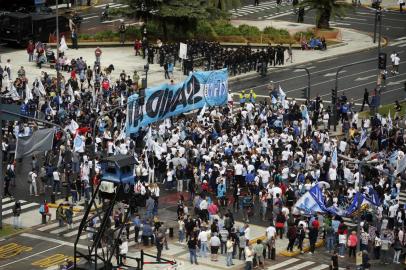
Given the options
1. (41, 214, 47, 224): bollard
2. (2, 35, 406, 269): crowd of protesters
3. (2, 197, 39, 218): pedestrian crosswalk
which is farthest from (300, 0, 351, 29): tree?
(41, 214, 47, 224): bollard

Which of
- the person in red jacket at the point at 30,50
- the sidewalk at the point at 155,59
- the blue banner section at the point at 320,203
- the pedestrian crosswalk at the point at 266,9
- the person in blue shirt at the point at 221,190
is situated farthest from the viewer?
the pedestrian crosswalk at the point at 266,9

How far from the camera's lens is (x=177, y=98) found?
213 feet

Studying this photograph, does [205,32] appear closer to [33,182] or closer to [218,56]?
[218,56]

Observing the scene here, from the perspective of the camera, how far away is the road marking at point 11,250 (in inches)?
2046

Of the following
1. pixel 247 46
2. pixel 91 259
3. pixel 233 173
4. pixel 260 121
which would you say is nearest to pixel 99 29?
pixel 247 46

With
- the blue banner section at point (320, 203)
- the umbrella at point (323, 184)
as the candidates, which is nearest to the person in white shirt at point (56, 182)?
the blue banner section at point (320, 203)

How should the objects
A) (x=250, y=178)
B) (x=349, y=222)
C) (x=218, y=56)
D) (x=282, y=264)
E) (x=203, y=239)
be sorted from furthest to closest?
(x=218, y=56) → (x=250, y=178) → (x=349, y=222) → (x=203, y=239) → (x=282, y=264)

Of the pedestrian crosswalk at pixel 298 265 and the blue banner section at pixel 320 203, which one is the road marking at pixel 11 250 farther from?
the blue banner section at pixel 320 203

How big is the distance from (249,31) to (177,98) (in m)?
32.9

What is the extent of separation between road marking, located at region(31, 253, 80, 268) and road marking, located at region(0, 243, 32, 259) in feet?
5.02

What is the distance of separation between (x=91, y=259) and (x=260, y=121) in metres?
34.2

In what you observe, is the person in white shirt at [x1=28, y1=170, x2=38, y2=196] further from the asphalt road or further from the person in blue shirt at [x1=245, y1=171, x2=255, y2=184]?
the asphalt road

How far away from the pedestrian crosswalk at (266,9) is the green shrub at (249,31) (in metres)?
9.05

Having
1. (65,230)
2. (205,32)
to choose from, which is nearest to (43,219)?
(65,230)
